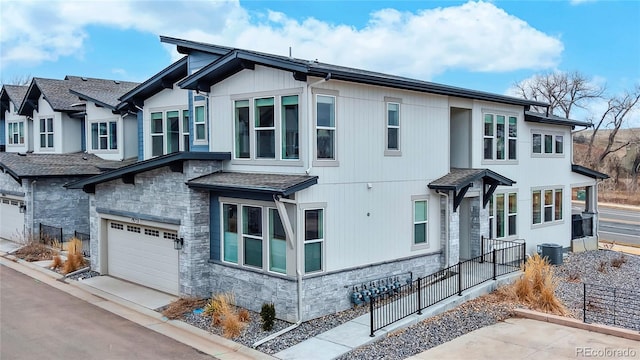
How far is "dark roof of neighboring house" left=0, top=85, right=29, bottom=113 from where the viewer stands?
31.0m

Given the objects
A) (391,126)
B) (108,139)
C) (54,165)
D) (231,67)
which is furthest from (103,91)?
(391,126)

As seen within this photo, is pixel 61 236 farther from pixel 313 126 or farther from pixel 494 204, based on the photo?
pixel 494 204

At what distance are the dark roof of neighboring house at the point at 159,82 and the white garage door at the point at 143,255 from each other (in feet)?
16.6

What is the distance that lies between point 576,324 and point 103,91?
81.8ft

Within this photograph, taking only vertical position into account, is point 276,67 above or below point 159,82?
below

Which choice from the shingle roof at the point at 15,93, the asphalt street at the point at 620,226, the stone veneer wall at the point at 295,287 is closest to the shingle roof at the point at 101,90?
the shingle roof at the point at 15,93

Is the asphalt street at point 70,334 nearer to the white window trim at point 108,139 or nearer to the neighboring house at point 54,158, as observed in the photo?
the neighboring house at point 54,158

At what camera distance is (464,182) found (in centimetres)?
1644

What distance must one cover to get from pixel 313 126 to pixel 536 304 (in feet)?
25.1

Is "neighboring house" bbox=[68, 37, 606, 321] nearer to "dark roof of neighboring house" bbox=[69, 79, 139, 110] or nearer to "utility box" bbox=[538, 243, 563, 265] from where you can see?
"utility box" bbox=[538, 243, 563, 265]

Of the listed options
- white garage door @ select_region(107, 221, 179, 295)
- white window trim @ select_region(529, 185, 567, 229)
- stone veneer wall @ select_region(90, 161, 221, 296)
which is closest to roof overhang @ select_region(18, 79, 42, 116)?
white garage door @ select_region(107, 221, 179, 295)

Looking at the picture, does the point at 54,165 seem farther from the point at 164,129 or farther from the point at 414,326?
the point at 414,326

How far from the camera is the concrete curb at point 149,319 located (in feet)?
38.6

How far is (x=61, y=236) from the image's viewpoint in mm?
23000
